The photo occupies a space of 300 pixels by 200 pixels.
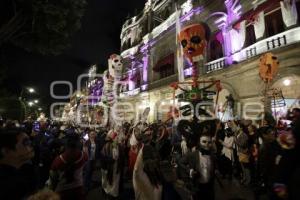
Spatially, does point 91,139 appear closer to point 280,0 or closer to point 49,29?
point 49,29

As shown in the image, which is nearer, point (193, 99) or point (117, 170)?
point (117, 170)

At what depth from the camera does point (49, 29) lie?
10.3 metres

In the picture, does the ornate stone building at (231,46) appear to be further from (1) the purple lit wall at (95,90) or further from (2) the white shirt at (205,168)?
(1) the purple lit wall at (95,90)

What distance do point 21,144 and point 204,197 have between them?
321 cm

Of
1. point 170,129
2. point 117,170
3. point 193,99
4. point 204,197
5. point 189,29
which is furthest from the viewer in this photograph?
point 170,129

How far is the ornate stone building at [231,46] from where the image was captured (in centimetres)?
1055

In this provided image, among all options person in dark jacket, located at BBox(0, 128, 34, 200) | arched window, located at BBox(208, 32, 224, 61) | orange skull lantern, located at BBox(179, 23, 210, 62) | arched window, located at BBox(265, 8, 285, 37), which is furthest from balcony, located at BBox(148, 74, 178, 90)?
person in dark jacket, located at BBox(0, 128, 34, 200)

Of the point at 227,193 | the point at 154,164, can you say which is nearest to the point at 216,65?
the point at 227,193

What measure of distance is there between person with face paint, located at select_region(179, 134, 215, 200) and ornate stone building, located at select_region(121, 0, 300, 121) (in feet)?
17.9

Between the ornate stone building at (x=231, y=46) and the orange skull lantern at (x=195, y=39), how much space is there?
12.7ft

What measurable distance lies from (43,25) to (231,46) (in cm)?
1010

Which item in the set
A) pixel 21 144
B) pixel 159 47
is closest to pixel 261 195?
pixel 21 144

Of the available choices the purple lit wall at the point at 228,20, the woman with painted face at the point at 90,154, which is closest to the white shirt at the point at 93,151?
the woman with painted face at the point at 90,154

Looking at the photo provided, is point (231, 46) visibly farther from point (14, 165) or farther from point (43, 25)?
point (14, 165)
